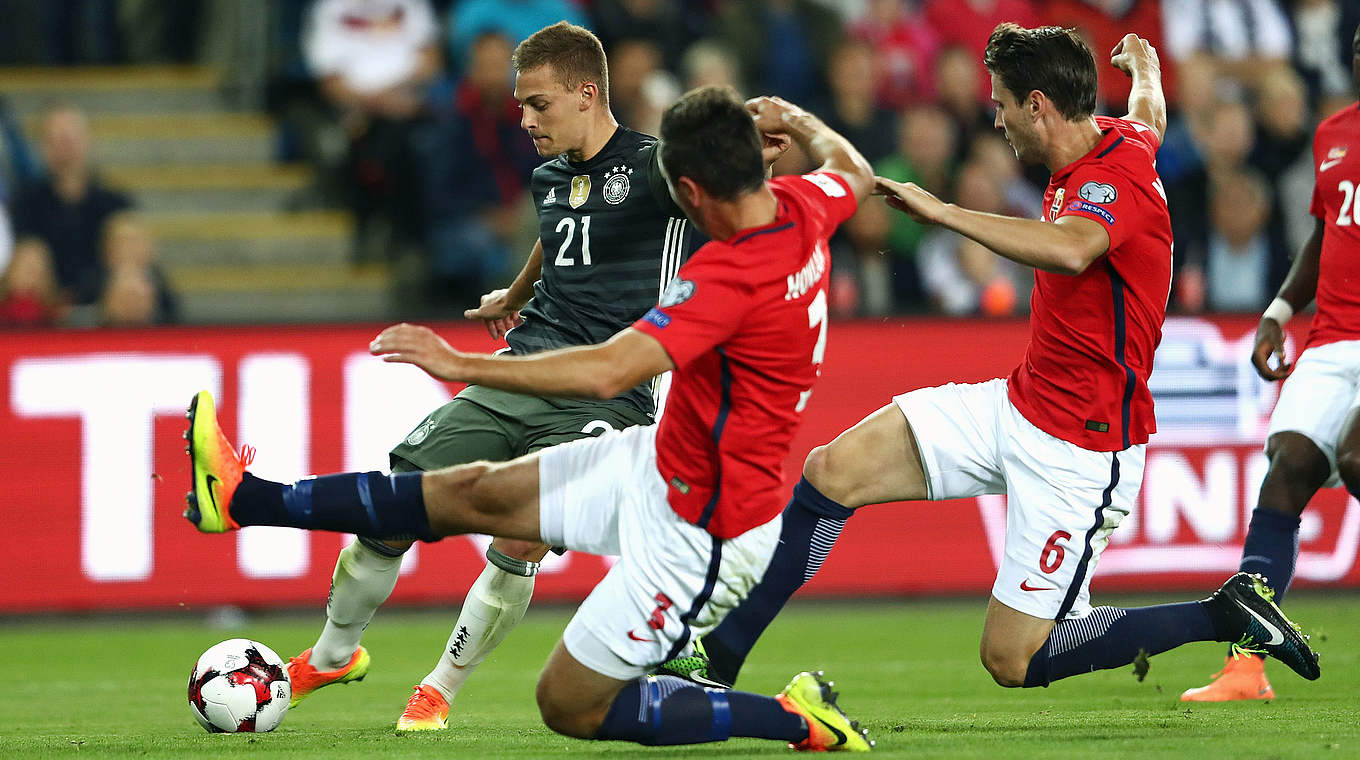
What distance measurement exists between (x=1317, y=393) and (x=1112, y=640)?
1373mm

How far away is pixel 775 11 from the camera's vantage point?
13.1 metres

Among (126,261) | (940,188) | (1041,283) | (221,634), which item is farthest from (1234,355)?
(126,261)

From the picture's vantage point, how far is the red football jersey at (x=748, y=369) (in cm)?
447

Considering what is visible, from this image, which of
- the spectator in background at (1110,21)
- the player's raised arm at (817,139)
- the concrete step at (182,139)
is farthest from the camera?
the concrete step at (182,139)

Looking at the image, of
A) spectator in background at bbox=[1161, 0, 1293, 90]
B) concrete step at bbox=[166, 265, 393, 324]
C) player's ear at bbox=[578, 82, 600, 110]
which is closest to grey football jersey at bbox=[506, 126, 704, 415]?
player's ear at bbox=[578, 82, 600, 110]

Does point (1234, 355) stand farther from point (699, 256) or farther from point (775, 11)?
point (699, 256)

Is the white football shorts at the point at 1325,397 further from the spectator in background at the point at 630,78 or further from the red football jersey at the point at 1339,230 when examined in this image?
the spectator in background at the point at 630,78

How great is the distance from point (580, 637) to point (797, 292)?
3.73ft

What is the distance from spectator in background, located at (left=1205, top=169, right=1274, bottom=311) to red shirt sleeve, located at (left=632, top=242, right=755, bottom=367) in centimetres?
744

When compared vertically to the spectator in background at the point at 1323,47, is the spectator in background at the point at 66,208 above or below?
below

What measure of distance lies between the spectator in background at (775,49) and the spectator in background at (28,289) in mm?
5375

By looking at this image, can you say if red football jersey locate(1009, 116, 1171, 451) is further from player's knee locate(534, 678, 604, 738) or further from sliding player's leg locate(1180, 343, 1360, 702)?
player's knee locate(534, 678, 604, 738)

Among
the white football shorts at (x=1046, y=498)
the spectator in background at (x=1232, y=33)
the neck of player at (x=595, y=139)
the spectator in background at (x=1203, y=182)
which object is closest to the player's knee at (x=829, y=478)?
the white football shorts at (x=1046, y=498)

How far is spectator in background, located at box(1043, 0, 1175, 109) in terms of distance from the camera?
13.5m
